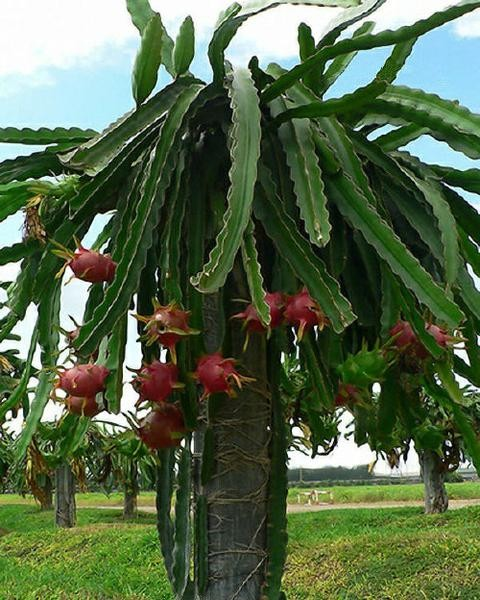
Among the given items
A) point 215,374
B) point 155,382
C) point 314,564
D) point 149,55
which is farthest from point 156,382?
point 314,564

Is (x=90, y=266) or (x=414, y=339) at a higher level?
→ (x=90, y=266)

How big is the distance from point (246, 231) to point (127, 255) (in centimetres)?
21

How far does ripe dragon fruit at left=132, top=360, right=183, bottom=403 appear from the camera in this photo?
1.41 metres

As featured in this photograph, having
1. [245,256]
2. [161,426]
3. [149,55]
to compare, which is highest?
[149,55]

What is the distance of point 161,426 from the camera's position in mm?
1499

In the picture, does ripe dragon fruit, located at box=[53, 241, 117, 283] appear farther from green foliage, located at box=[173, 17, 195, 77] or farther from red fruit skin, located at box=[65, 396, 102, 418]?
green foliage, located at box=[173, 17, 195, 77]

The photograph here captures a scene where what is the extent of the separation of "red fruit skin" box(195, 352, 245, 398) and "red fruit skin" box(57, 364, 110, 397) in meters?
0.18

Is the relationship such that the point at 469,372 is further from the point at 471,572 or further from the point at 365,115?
the point at 471,572

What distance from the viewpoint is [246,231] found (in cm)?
141

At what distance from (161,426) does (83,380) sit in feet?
0.57

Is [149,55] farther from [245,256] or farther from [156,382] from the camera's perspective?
[156,382]

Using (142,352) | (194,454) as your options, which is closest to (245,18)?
(142,352)

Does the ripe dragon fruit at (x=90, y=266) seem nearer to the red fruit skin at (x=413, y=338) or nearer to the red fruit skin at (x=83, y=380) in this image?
the red fruit skin at (x=83, y=380)

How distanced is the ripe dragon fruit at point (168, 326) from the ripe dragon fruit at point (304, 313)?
0.17m
